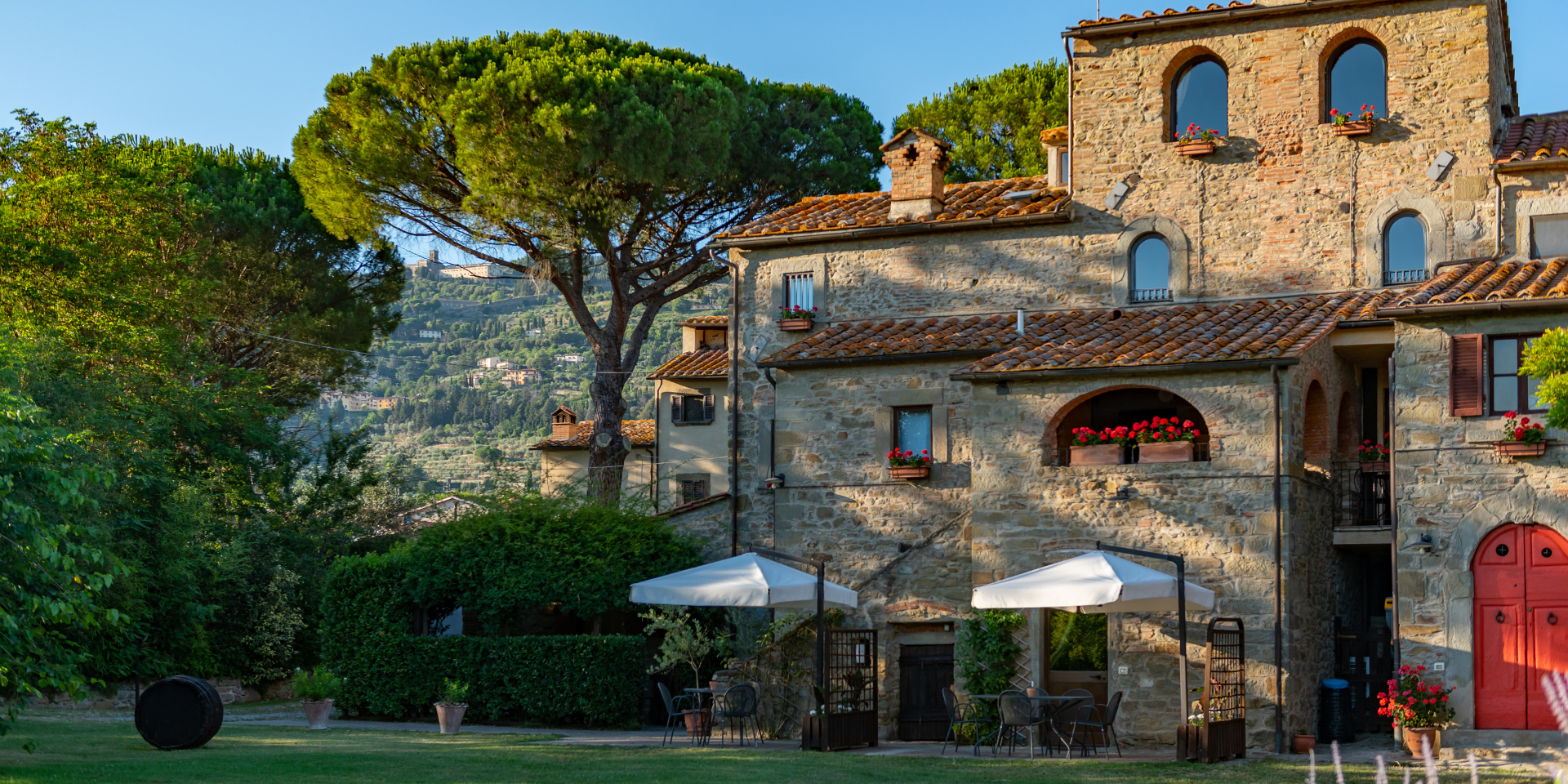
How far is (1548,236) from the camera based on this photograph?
17203 millimetres

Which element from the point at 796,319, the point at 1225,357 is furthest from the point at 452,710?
the point at 1225,357

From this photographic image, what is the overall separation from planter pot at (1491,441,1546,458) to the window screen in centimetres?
336

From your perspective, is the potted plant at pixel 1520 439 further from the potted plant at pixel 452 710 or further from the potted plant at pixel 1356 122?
the potted plant at pixel 452 710

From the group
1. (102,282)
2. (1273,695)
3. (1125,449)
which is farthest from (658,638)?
(102,282)

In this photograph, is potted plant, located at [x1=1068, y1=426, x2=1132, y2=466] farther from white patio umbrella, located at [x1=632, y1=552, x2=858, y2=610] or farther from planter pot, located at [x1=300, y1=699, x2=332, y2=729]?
planter pot, located at [x1=300, y1=699, x2=332, y2=729]

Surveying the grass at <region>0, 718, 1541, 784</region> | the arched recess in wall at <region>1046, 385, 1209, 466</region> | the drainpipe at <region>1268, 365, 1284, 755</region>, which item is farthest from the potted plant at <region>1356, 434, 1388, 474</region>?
A: the grass at <region>0, 718, 1541, 784</region>

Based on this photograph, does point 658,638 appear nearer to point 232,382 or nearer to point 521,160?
point 521,160

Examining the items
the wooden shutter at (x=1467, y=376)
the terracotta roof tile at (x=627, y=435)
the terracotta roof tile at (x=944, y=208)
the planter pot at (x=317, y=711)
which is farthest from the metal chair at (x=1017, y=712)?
the terracotta roof tile at (x=627, y=435)

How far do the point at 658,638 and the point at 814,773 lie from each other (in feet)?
29.2

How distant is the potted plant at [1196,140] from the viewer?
18.7 meters

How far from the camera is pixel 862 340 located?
64.6 feet

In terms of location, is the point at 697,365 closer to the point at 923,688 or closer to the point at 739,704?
the point at 923,688

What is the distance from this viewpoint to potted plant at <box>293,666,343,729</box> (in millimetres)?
18281

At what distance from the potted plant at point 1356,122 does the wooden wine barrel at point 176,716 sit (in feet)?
49.6
